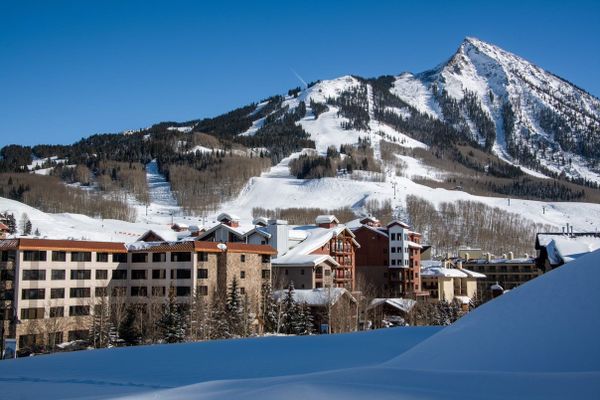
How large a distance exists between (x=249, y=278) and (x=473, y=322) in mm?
37150

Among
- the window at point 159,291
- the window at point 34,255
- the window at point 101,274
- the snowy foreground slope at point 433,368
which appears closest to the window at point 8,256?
the window at point 34,255

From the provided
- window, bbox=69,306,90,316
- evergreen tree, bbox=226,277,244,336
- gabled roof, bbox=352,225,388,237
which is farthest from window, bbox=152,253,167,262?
gabled roof, bbox=352,225,388,237

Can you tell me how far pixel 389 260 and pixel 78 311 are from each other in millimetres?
34810

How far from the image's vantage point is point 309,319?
4094 cm

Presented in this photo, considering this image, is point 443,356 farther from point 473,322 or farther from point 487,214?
point 487,214

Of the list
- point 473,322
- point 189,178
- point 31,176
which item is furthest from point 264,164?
point 473,322

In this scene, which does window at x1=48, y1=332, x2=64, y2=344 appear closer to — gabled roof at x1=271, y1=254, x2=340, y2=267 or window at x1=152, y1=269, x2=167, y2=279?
window at x1=152, y1=269, x2=167, y2=279

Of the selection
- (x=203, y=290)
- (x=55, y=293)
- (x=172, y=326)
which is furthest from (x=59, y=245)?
(x=172, y=326)

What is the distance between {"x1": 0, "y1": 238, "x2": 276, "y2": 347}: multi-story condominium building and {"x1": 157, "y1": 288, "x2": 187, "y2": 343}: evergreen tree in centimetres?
619

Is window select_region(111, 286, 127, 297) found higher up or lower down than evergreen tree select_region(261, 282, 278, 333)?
higher up

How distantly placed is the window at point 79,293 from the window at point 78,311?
737mm

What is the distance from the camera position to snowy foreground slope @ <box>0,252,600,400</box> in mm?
7402

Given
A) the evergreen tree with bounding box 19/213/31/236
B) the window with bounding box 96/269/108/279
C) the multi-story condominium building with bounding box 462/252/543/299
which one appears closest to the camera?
the window with bounding box 96/269/108/279

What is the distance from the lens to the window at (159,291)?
42625 mm
